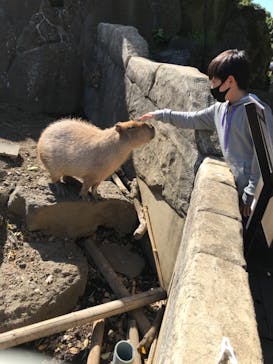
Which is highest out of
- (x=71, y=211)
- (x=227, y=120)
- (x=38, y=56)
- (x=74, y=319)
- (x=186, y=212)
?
(x=227, y=120)

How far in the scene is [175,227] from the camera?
147 inches

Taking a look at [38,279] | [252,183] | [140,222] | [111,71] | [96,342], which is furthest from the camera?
[111,71]

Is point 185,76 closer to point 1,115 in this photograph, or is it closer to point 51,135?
point 51,135

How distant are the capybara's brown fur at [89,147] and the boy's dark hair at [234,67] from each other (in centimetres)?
130

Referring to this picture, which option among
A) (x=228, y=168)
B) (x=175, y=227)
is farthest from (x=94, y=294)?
(x=228, y=168)

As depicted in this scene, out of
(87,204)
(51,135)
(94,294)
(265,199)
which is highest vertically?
(265,199)

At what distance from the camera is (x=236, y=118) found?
2.76 meters

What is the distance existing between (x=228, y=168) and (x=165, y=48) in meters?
4.57

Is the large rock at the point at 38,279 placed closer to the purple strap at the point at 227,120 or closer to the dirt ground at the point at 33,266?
the dirt ground at the point at 33,266

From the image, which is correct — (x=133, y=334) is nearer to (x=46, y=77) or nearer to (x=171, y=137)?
(x=171, y=137)

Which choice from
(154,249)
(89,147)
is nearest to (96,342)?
(154,249)

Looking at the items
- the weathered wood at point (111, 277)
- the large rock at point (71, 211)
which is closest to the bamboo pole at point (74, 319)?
the weathered wood at point (111, 277)

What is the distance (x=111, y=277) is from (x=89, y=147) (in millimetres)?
1291

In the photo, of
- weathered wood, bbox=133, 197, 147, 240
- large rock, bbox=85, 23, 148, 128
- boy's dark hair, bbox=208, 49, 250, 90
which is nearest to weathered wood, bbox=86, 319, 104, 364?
weathered wood, bbox=133, 197, 147, 240
